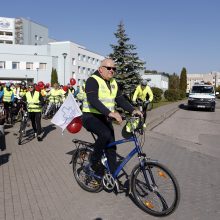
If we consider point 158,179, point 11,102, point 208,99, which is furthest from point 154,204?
point 208,99

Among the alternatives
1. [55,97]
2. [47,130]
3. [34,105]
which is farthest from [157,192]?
[55,97]

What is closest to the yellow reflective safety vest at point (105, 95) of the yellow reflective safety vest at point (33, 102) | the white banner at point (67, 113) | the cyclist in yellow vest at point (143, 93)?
the white banner at point (67, 113)

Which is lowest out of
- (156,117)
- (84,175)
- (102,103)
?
(156,117)

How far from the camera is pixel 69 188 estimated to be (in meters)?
5.76

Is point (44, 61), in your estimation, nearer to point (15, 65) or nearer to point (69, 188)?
point (15, 65)

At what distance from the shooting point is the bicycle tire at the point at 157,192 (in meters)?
4.52

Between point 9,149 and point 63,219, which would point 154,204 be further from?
point 9,149

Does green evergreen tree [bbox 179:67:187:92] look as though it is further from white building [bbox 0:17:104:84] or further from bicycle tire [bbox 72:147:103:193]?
bicycle tire [bbox 72:147:103:193]

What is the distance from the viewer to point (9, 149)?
30.1ft

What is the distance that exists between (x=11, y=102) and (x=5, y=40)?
92.0m

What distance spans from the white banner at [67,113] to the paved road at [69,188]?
1055 mm

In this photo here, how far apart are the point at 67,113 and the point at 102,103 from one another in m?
1.39

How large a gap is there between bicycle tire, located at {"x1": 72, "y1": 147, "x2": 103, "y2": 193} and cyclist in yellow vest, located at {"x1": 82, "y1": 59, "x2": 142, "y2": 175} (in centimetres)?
30

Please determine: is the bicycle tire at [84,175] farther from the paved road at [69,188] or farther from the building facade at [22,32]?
the building facade at [22,32]
